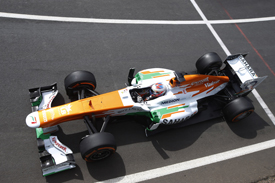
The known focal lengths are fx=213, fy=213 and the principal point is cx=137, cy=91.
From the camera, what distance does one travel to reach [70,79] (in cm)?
612

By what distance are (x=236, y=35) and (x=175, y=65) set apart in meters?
3.98

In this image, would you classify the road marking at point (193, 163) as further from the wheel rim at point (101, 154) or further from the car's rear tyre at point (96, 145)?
the car's rear tyre at point (96, 145)

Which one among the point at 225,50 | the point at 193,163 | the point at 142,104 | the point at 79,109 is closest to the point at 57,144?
the point at 79,109

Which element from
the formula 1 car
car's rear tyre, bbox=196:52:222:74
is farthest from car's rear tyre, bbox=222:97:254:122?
car's rear tyre, bbox=196:52:222:74

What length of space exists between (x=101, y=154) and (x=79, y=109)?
1305 mm

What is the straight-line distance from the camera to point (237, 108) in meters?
6.47

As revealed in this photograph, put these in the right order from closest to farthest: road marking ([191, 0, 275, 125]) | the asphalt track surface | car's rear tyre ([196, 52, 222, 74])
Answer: the asphalt track surface, car's rear tyre ([196, 52, 222, 74]), road marking ([191, 0, 275, 125])

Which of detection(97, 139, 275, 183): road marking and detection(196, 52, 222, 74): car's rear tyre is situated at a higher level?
detection(196, 52, 222, 74): car's rear tyre

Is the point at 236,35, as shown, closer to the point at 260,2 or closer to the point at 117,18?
the point at 260,2

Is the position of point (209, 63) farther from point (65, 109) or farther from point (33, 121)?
point (33, 121)

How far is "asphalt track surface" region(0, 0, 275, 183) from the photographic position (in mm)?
5883

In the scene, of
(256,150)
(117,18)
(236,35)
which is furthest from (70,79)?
(236,35)

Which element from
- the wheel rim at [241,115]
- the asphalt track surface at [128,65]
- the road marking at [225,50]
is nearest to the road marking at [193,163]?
the asphalt track surface at [128,65]

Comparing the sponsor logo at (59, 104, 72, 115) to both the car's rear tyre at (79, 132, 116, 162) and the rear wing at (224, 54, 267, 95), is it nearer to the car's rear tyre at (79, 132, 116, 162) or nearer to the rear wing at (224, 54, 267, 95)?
the car's rear tyre at (79, 132, 116, 162)
